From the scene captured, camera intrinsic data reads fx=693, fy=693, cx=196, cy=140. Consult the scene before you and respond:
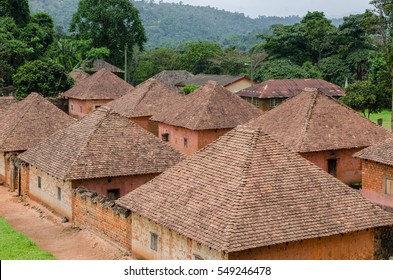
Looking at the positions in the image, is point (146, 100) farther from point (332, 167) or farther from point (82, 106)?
point (332, 167)

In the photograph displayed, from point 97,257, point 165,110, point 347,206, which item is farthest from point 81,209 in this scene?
point 165,110

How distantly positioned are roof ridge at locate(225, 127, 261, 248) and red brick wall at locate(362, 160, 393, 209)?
30.4 ft

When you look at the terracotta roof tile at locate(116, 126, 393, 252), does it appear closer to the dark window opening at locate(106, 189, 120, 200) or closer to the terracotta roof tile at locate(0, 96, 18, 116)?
the dark window opening at locate(106, 189, 120, 200)

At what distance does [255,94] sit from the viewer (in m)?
59.8

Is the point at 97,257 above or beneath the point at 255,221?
beneath

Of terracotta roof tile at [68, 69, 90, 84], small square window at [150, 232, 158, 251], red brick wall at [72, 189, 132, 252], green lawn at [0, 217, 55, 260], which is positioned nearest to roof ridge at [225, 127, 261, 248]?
small square window at [150, 232, 158, 251]

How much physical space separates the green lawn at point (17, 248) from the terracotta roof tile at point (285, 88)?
37435mm

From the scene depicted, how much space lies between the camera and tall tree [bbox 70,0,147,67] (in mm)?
74938

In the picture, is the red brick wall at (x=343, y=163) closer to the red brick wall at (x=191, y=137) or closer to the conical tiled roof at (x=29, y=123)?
the red brick wall at (x=191, y=137)

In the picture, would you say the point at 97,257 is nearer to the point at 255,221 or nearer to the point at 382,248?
the point at 255,221

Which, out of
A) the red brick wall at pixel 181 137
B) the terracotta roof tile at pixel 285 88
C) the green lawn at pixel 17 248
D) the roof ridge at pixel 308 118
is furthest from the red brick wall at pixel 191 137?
the terracotta roof tile at pixel 285 88

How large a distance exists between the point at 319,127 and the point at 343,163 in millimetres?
1984

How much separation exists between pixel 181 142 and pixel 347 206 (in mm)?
20932
